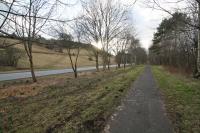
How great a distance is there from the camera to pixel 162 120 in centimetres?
559

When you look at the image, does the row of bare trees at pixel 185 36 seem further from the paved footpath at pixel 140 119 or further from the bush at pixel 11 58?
the bush at pixel 11 58

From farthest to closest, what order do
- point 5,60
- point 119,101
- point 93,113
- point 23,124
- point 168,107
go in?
point 5,60, point 119,101, point 168,107, point 93,113, point 23,124

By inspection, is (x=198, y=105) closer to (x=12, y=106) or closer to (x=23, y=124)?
(x=23, y=124)

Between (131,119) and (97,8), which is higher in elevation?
(97,8)

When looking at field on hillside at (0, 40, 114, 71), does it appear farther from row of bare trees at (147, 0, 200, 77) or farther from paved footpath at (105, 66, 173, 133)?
paved footpath at (105, 66, 173, 133)

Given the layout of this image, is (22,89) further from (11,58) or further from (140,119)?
Answer: (11,58)

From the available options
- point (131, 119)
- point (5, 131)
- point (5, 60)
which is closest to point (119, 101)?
point (131, 119)

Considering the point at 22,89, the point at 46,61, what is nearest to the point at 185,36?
the point at 22,89

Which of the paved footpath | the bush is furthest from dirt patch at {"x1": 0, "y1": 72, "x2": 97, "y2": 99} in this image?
the bush

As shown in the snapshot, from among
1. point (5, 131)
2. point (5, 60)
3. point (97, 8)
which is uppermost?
point (97, 8)

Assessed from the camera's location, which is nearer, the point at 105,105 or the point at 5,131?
the point at 5,131

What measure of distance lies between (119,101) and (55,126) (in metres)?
3.39

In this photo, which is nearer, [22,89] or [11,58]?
[22,89]

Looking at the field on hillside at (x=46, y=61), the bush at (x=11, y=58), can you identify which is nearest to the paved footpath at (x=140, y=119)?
the field on hillside at (x=46, y=61)
